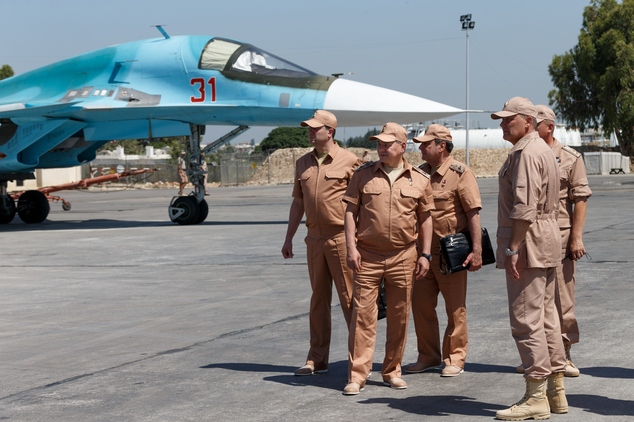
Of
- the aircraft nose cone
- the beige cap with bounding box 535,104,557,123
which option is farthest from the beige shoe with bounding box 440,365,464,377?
the aircraft nose cone

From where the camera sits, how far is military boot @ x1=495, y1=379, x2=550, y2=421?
18.7 feet

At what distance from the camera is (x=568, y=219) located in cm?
711

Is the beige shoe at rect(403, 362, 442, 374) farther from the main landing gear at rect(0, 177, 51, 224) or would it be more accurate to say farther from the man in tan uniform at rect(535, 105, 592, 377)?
the main landing gear at rect(0, 177, 51, 224)

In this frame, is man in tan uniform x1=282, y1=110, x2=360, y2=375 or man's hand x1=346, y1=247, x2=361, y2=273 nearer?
man's hand x1=346, y1=247, x2=361, y2=273

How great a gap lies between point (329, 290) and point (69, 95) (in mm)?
14489

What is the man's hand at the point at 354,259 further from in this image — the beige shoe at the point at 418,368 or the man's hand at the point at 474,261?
the beige shoe at the point at 418,368

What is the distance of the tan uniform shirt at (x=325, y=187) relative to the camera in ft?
23.6

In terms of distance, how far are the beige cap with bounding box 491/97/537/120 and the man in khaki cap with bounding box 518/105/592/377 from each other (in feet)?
2.97

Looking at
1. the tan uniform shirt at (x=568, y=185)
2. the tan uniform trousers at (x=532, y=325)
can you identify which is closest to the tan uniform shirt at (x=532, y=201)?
the tan uniform trousers at (x=532, y=325)

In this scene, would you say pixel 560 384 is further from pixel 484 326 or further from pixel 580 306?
pixel 580 306

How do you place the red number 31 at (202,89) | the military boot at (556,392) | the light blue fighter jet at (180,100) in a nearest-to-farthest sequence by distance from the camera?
the military boot at (556,392)
the light blue fighter jet at (180,100)
the red number 31 at (202,89)

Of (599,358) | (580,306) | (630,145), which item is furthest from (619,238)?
(630,145)

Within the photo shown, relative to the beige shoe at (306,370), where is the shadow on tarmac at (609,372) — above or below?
below

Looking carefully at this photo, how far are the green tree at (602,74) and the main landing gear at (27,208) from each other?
47285mm
